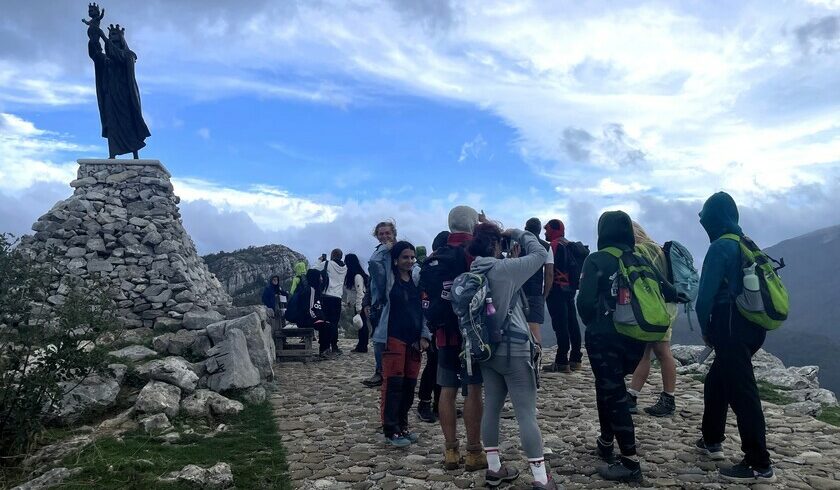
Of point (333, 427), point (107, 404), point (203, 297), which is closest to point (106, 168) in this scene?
point (203, 297)

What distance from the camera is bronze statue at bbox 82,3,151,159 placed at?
1413cm

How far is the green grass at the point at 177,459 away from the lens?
17.6ft

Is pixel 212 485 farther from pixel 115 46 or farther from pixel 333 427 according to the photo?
pixel 115 46

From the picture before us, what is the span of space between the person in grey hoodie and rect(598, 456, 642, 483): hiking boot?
68 cm

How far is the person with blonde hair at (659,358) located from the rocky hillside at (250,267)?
30.6m

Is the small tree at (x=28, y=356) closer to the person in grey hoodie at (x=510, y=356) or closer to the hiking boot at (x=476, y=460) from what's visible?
the hiking boot at (x=476, y=460)

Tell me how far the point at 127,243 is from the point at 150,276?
0.98 m

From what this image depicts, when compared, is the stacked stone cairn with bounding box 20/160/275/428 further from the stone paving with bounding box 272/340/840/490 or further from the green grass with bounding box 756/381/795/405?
the green grass with bounding box 756/381/795/405

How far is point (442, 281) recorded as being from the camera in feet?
17.7

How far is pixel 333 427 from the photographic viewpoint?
7.57 meters

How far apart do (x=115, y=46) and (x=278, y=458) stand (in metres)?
12.5

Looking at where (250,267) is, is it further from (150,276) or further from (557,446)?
(557,446)

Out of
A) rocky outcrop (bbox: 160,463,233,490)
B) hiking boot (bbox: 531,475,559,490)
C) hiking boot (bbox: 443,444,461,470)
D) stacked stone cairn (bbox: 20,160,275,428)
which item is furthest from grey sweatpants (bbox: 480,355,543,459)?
stacked stone cairn (bbox: 20,160,275,428)

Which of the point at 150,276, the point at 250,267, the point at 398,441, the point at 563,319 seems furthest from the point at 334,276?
the point at 250,267
